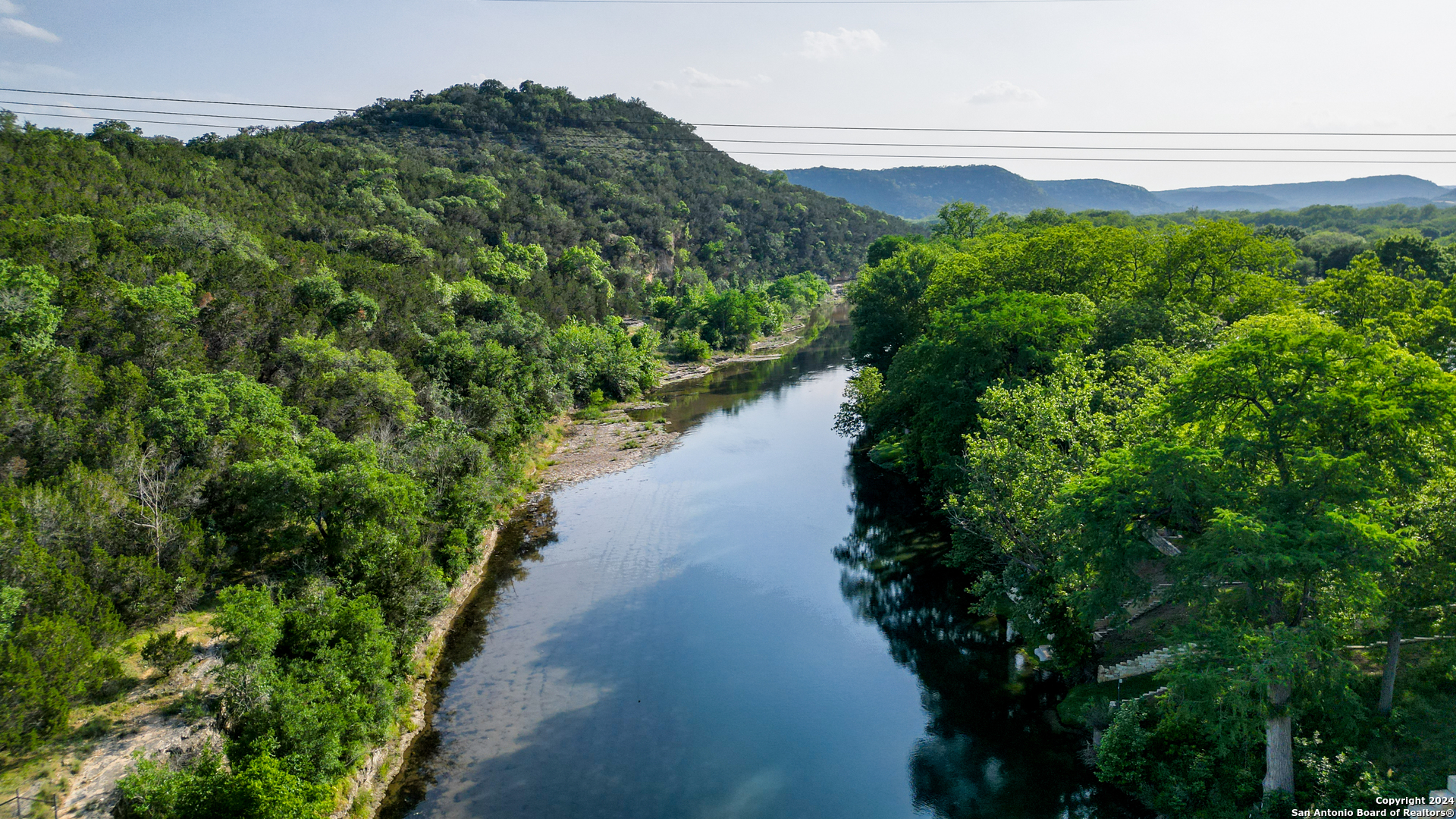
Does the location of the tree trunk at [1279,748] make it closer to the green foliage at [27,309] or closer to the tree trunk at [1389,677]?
the tree trunk at [1389,677]

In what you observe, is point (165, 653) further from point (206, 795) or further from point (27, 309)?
point (27, 309)

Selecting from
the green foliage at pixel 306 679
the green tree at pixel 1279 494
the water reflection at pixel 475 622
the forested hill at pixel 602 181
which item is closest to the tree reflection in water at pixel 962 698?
the green tree at pixel 1279 494

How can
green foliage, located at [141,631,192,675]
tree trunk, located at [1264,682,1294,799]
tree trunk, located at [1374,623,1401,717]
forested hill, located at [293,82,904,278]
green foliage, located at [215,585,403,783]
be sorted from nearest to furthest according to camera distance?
tree trunk, located at [1264,682,1294,799]
tree trunk, located at [1374,623,1401,717]
green foliage, located at [215,585,403,783]
green foliage, located at [141,631,192,675]
forested hill, located at [293,82,904,278]

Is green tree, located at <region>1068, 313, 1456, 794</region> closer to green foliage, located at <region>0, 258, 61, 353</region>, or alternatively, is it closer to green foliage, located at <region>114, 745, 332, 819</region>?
green foliage, located at <region>114, 745, 332, 819</region>

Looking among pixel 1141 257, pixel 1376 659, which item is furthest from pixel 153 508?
pixel 1141 257

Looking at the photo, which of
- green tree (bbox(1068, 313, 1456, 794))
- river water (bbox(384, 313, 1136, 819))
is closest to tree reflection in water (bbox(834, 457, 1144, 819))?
river water (bbox(384, 313, 1136, 819))
